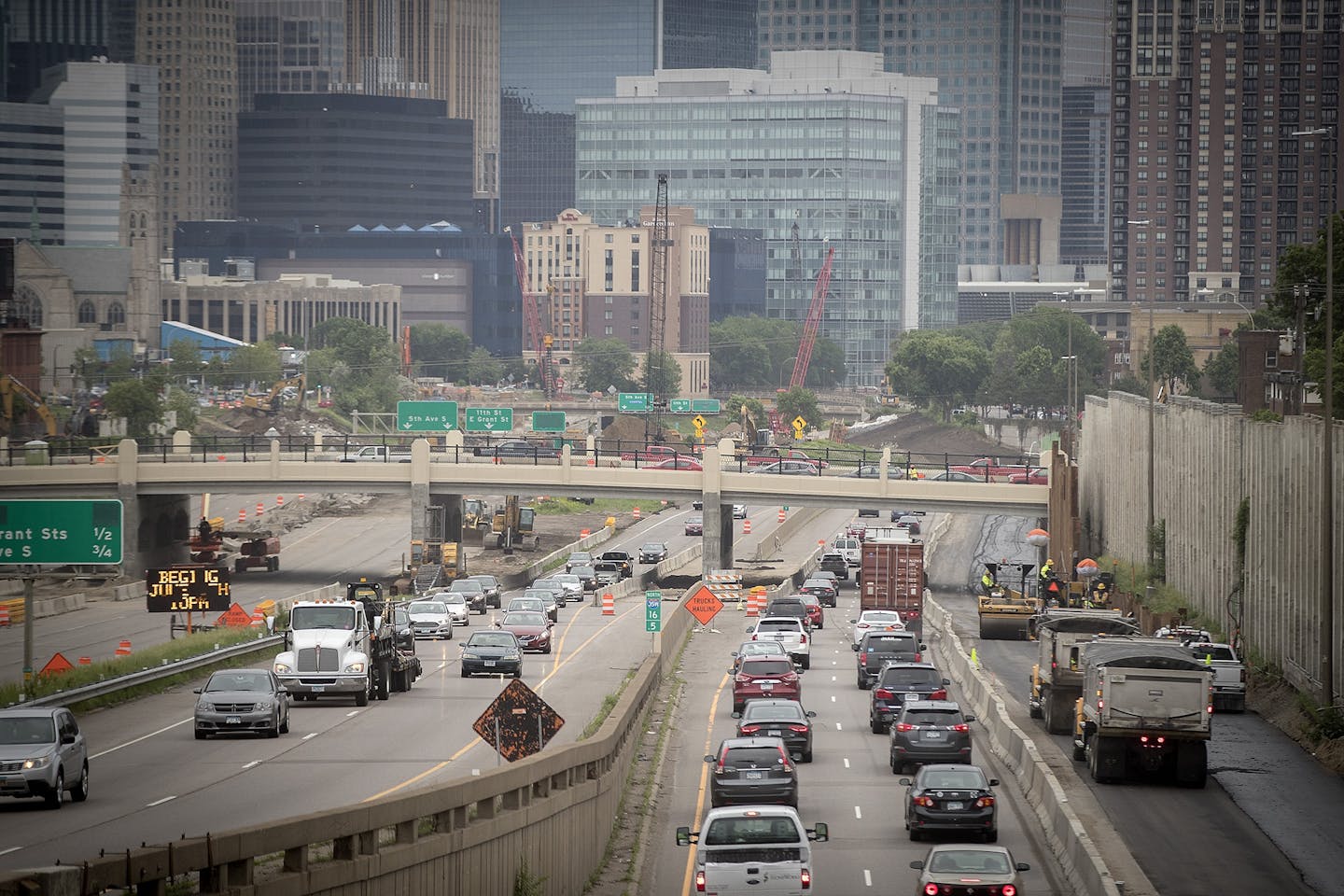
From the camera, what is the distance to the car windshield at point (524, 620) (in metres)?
Answer: 67.0

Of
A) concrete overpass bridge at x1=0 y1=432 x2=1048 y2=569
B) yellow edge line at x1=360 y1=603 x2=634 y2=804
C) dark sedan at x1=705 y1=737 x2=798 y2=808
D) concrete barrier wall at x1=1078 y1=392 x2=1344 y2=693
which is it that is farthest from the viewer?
concrete overpass bridge at x1=0 y1=432 x2=1048 y2=569

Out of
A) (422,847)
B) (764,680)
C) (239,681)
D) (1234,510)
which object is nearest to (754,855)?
(422,847)

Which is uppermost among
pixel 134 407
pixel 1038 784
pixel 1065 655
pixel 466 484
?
pixel 134 407

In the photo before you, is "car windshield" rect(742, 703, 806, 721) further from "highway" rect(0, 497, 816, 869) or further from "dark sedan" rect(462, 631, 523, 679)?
"dark sedan" rect(462, 631, 523, 679)

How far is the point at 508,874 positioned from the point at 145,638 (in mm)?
53752

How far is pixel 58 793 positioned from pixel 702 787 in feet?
42.5

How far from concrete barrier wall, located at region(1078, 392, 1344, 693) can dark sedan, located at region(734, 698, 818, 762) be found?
12437 mm

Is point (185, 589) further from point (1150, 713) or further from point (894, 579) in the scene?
point (1150, 713)

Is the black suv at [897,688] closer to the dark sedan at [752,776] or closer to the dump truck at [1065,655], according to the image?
the dump truck at [1065,655]

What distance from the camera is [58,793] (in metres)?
31.8

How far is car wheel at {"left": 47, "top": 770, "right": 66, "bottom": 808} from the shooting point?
3166cm

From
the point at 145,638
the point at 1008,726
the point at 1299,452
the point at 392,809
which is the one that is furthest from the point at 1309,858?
the point at 145,638

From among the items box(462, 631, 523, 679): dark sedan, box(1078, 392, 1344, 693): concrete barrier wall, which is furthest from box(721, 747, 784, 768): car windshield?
box(462, 631, 523, 679): dark sedan

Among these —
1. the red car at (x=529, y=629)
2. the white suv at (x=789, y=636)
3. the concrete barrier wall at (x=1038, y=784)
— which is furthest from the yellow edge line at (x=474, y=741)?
the concrete barrier wall at (x=1038, y=784)
